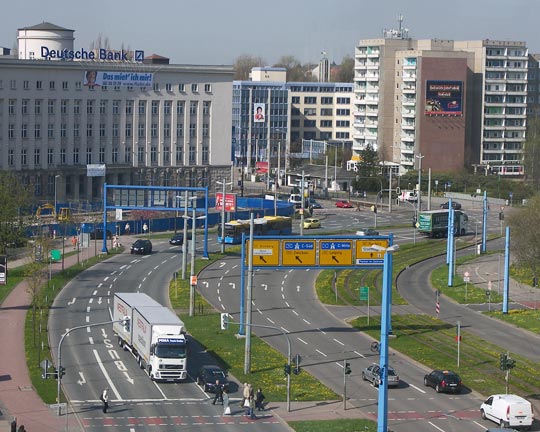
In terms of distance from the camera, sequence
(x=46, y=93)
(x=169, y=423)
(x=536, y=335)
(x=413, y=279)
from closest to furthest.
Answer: (x=169, y=423), (x=536, y=335), (x=413, y=279), (x=46, y=93)

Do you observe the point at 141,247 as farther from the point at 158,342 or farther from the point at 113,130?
the point at 113,130

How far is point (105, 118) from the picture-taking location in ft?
525

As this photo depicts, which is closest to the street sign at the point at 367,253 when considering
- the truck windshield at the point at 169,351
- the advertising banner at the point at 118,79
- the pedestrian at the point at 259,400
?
the truck windshield at the point at 169,351

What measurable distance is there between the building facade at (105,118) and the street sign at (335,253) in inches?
3120

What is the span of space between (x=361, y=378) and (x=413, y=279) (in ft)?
130

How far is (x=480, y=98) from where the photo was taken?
199750mm

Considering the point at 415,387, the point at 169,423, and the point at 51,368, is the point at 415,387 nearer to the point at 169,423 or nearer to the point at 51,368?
the point at 169,423

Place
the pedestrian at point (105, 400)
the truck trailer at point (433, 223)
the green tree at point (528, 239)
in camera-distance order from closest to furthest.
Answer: the pedestrian at point (105, 400)
the green tree at point (528, 239)
the truck trailer at point (433, 223)

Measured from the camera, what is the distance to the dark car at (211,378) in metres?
60.6

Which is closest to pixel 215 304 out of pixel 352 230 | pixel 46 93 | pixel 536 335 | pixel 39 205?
pixel 536 335

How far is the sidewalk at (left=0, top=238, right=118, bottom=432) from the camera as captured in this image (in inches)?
2160

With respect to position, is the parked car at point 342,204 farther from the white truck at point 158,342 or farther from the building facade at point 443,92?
the white truck at point 158,342

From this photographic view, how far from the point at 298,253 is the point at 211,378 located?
603 inches

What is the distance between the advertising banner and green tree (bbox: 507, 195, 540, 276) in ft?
228
